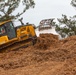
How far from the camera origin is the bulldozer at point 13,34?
21.6 meters

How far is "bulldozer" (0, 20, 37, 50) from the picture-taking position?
70.9 ft

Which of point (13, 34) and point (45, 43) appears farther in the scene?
point (13, 34)

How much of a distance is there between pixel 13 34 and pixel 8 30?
1.55 ft

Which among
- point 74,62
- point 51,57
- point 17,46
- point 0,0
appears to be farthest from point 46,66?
point 0,0

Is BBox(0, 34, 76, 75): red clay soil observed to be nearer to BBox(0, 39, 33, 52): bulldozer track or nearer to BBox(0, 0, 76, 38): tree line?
BBox(0, 39, 33, 52): bulldozer track

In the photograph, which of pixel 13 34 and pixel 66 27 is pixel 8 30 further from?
pixel 66 27

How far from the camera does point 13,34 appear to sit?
22609 mm

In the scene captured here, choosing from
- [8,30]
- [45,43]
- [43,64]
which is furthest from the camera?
[8,30]

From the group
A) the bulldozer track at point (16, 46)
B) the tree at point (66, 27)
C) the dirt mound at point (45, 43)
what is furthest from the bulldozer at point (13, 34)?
the tree at point (66, 27)

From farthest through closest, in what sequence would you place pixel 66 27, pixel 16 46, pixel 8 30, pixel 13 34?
pixel 66 27
pixel 13 34
pixel 8 30
pixel 16 46

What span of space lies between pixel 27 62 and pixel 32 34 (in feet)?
27.0

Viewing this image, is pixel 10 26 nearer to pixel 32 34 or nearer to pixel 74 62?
pixel 32 34

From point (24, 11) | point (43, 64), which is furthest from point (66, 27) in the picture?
point (43, 64)

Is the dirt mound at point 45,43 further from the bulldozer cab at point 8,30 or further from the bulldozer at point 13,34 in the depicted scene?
the bulldozer cab at point 8,30
